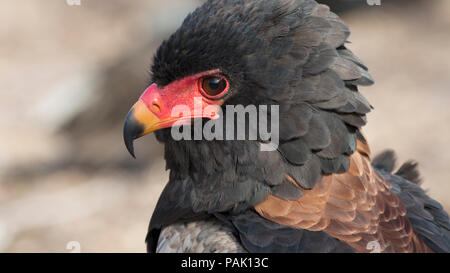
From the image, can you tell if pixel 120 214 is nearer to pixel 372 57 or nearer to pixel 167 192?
pixel 167 192

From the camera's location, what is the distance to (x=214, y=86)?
334cm

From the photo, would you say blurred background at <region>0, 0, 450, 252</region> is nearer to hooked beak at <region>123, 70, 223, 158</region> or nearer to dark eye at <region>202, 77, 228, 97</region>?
hooked beak at <region>123, 70, 223, 158</region>

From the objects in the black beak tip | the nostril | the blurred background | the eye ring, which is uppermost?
the eye ring

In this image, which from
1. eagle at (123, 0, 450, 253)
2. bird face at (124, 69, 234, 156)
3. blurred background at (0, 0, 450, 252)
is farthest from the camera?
blurred background at (0, 0, 450, 252)

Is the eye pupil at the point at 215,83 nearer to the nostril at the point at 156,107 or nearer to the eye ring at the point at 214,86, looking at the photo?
the eye ring at the point at 214,86

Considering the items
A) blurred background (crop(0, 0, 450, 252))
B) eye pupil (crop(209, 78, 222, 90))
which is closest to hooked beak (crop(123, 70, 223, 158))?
eye pupil (crop(209, 78, 222, 90))

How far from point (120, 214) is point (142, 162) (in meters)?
1.16

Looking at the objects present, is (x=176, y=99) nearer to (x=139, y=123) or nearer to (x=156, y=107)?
(x=156, y=107)

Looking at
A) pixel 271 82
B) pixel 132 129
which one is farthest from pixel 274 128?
pixel 132 129

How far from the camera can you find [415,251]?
3.39m

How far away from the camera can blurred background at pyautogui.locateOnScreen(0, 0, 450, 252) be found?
8.23 metres

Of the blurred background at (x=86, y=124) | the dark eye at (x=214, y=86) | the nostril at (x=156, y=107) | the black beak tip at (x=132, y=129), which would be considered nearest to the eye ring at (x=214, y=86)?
the dark eye at (x=214, y=86)

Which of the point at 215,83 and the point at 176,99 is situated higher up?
the point at 215,83

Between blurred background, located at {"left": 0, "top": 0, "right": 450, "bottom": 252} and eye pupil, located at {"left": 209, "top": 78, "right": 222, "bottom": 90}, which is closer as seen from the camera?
eye pupil, located at {"left": 209, "top": 78, "right": 222, "bottom": 90}
